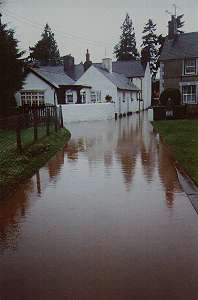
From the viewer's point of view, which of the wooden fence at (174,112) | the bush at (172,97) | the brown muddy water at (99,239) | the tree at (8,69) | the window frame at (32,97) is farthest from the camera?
the window frame at (32,97)

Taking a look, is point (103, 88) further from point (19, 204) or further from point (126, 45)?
point (126, 45)

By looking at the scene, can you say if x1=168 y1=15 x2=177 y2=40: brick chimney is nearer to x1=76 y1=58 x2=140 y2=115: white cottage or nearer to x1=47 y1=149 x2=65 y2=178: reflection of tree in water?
x1=76 y1=58 x2=140 y2=115: white cottage

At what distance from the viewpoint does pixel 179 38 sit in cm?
3688

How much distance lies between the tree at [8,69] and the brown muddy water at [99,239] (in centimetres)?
1532

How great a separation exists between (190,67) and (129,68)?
20.4 metres

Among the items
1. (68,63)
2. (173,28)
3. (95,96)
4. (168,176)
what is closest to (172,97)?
(173,28)

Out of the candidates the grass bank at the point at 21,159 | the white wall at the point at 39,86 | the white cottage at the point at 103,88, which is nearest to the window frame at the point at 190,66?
the white cottage at the point at 103,88

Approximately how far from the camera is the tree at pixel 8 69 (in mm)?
22562

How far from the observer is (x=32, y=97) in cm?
3419

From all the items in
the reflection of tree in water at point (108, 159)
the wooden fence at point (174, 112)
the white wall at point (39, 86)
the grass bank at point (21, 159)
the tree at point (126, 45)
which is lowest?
the reflection of tree in water at point (108, 159)

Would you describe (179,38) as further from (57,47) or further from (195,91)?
(57,47)

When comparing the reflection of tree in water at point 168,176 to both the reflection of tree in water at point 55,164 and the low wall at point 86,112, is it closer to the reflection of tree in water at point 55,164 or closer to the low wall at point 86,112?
the reflection of tree in water at point 55,164

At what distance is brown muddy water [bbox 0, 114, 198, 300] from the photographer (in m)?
3.80

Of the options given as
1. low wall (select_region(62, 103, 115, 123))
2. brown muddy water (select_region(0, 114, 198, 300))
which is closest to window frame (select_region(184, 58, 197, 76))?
low wall (select_region(62, 103, 115, 123))
